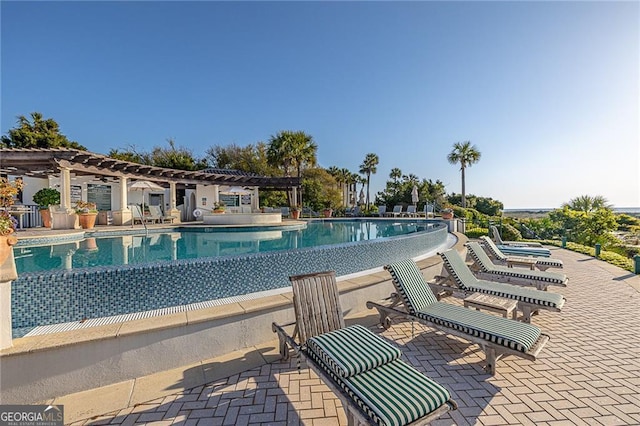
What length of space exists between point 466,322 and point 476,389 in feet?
2.10

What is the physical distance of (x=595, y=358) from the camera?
2.93 metres

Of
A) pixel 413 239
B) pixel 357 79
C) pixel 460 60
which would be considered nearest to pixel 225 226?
pixel 413 239

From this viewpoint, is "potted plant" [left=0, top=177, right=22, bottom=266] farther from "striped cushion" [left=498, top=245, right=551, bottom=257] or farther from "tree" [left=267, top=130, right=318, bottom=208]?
"tree" [left=267, top=130, right=318, bottom=208]

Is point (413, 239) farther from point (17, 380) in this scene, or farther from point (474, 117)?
point (474, 117)

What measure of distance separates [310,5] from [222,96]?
1198 cm

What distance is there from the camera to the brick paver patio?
211 cm

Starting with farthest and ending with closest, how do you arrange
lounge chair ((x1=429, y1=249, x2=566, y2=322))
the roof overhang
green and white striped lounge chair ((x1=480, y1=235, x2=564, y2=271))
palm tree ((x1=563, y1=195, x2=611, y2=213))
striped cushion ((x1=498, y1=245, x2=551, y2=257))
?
palm tree ((x1=563, y1=195, x2=611, y2=213)) < the roof overhang < striped cushion ((x1=498, y1=245, x2=551, y2=257)) < green and white striped lounge chair ((x1=480, y1=235, x2=564, y2=271)) < lounge chair ((x1=429, y1=249, x2=566, y2=322))

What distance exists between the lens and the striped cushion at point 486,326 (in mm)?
2539

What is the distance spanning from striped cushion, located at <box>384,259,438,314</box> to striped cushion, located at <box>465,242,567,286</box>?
2.29 metres

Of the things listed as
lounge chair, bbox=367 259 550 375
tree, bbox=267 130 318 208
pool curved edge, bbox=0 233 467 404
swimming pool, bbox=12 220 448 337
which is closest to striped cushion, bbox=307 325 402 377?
pool curved edge, bbox=0 233 467 404

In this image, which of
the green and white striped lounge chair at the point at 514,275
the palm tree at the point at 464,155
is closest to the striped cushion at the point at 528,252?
the green and white striped lounge chair at the point at 514,275

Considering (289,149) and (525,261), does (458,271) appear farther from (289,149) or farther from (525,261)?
(289,149)

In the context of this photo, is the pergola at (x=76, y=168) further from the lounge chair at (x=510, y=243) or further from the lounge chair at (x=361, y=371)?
the lounge chair at (x=510, y=243)

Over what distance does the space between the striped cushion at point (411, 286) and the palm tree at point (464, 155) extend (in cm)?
2810
